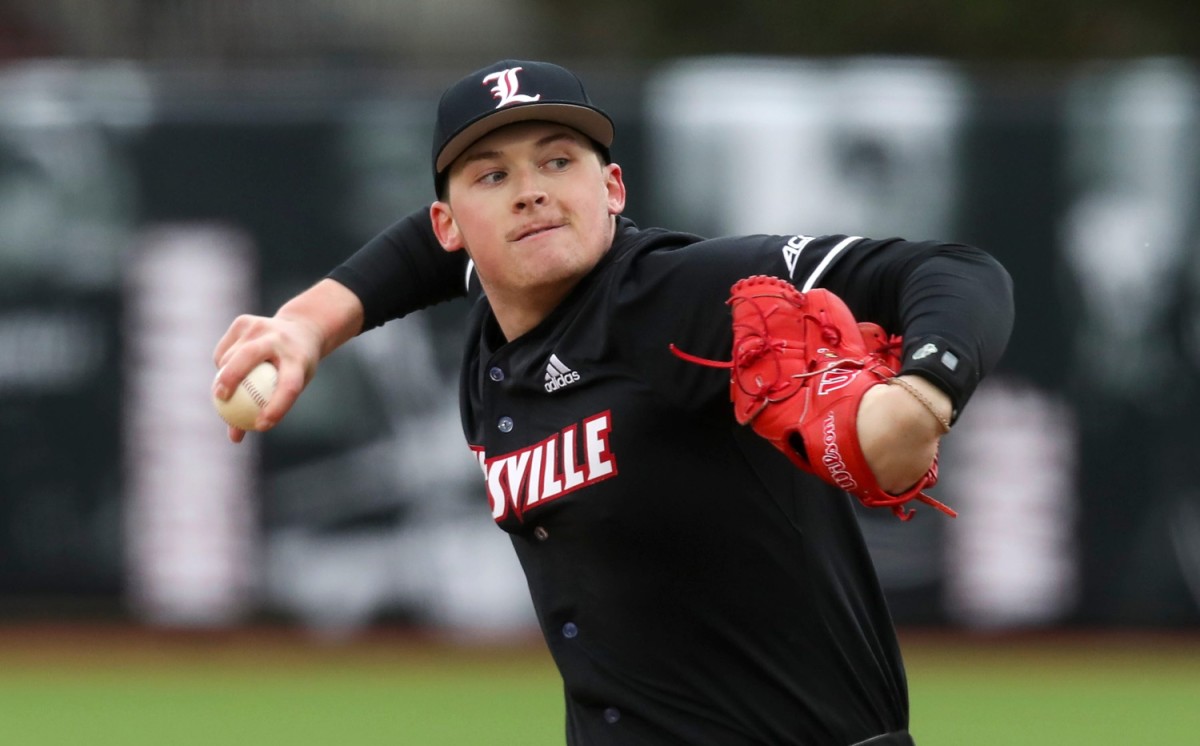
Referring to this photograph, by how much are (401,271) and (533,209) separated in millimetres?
725

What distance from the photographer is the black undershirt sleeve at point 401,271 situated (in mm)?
3576

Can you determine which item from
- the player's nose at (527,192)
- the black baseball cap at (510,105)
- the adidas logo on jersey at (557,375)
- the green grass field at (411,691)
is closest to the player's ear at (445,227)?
the black baseball cap at (510,105)

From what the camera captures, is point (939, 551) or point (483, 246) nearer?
point (483, 246)

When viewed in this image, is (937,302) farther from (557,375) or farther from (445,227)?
(445,227)

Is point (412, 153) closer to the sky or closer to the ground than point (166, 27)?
closer to the ground

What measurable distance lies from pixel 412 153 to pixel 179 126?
127 centimetres

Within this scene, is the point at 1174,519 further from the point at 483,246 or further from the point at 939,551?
the point at 483,246

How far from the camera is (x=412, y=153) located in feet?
29.7

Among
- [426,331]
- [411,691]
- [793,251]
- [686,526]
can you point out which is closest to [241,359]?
[686,526]

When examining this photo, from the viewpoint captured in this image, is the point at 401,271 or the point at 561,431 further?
the point at 401,271

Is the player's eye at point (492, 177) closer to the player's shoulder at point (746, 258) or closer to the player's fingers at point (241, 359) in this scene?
the player's shoulder at point (746, 258)

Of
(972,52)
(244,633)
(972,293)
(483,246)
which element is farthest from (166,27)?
(972,293)

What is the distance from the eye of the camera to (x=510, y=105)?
294 centimetres

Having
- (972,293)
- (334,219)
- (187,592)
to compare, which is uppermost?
(334,219)
